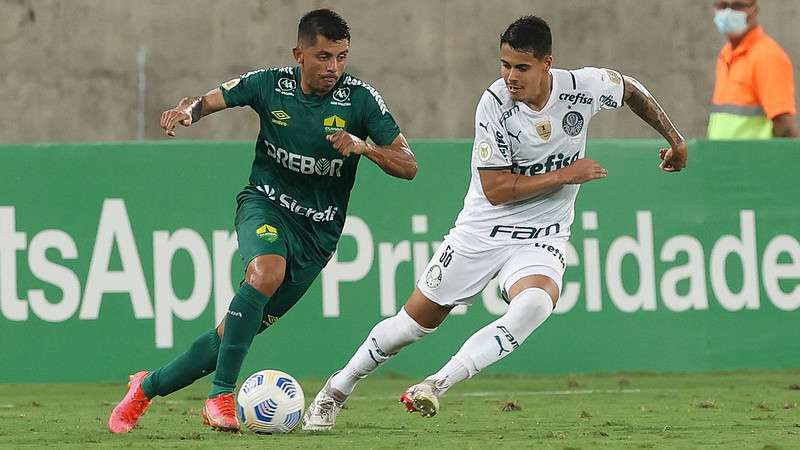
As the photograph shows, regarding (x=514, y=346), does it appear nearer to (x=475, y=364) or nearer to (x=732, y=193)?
(x=475, y=364)

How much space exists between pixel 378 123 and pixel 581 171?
1136 mm

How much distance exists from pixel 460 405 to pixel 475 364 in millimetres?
2158

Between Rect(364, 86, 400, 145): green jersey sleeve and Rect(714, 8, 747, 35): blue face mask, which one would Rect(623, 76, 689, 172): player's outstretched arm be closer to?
Rect(364, 86, 400, 145): green jersey sleeve

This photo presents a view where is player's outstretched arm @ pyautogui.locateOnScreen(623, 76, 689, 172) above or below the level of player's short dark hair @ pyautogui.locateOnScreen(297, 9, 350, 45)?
below

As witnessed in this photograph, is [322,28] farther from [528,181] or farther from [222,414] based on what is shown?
[222,414]

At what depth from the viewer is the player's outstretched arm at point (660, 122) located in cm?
806

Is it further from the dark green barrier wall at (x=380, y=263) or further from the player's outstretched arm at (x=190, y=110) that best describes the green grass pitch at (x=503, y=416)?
the player's outstretched arm at (x=190, y=110)

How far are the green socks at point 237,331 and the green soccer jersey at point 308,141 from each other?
20.4 inches

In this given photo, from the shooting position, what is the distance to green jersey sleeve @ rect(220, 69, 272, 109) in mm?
7895

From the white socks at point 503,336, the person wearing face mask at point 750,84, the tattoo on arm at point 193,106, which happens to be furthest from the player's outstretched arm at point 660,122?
the person wearing face mask at point 750,84

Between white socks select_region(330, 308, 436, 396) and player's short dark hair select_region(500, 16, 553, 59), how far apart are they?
1.46m

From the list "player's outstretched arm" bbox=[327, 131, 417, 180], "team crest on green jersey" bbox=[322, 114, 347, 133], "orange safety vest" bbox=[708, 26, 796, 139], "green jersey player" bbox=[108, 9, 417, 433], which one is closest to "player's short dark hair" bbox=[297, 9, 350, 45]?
"green jersey player" bbox=[108, 9, 417, 433]

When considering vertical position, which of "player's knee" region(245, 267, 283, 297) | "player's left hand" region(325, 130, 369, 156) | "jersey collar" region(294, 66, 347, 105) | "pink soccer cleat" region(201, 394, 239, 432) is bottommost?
"pink soccer cleat" region(201, 394, 239, 432)

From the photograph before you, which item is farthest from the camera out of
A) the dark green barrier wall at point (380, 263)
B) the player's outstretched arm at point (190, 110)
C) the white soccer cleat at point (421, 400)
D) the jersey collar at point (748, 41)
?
the jersey collar at point (748, 41)
